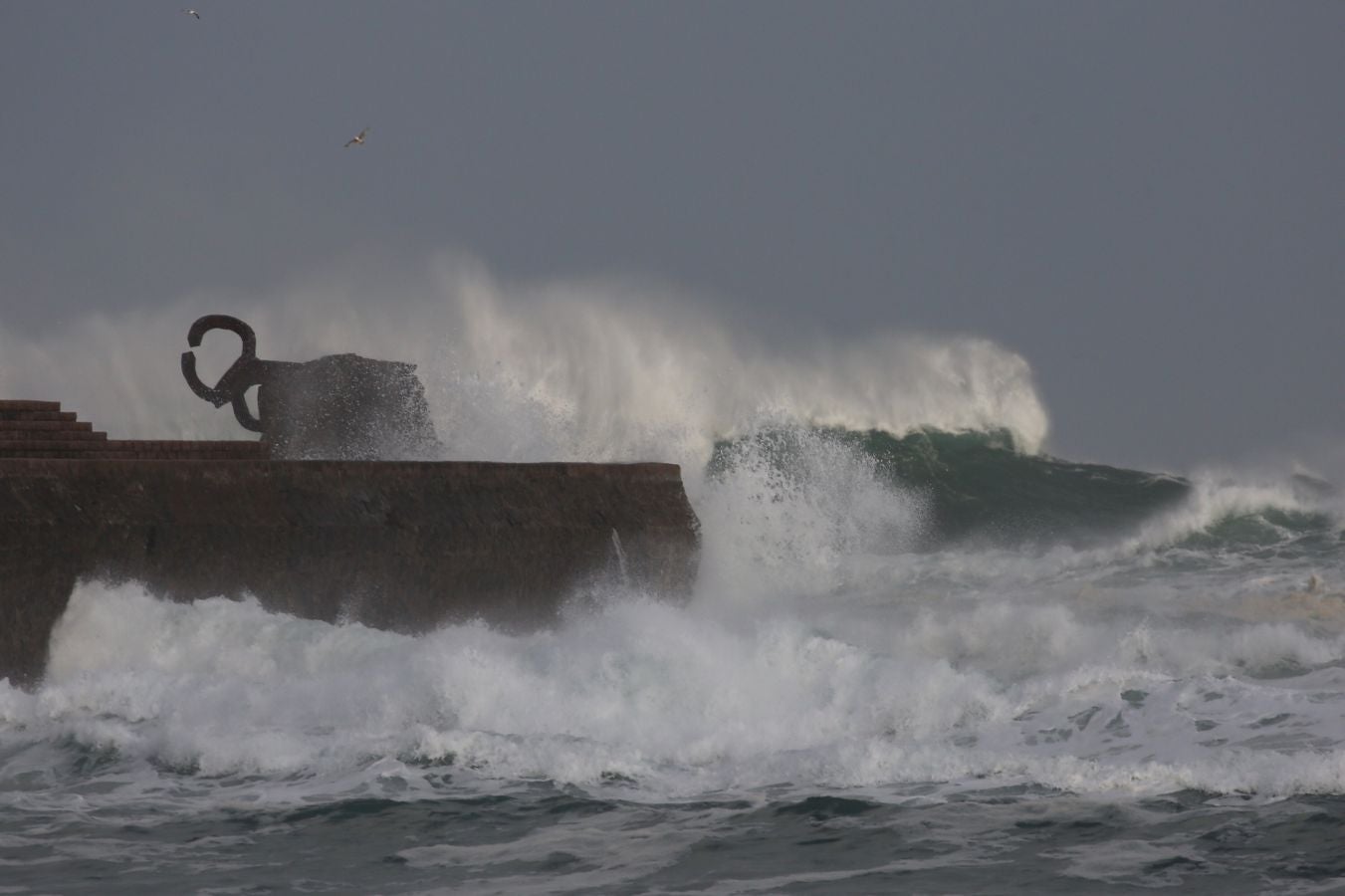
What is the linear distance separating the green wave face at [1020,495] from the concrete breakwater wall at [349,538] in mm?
7213

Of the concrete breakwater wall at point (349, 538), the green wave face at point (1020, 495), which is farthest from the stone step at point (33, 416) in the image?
the green wave face at point (1020, 495)

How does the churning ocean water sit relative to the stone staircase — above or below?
below

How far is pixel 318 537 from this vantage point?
841 centimetres

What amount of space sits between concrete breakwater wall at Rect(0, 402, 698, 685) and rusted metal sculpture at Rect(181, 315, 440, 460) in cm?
333

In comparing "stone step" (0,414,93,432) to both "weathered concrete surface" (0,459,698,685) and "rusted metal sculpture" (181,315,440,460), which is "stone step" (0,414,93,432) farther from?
"rusted metal sculpture" (181,315,440,460)

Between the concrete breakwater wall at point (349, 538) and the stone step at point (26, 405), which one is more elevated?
Answer: the stone step at point (26, 405)

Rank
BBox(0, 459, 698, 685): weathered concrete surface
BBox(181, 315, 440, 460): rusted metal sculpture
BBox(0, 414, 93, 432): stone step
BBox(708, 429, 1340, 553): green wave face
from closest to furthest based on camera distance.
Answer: BBox(0, 459, 698, 685): weathered concrete surface
BBox(0, 414, 93, 432): stone step
BBox(181, 315, 440, 460): rusted metal sculpture
BBox(708, 429, 1340, 553): green wave face

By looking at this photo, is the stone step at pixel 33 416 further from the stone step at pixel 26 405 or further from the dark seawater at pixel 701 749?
the dark seawater at pixel 701 749

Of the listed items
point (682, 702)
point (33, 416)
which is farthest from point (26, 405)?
point (682, 702)

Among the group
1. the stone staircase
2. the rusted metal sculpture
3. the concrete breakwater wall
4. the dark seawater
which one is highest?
the rusted metal sculpture

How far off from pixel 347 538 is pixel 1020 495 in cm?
1454

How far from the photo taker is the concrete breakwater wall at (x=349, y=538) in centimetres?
819

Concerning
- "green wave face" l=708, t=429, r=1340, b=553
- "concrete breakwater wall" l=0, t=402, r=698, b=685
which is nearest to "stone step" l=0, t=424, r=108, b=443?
"concrete breakwater wall" l=0, t=402, r=698, b=685

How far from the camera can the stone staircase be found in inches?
372
